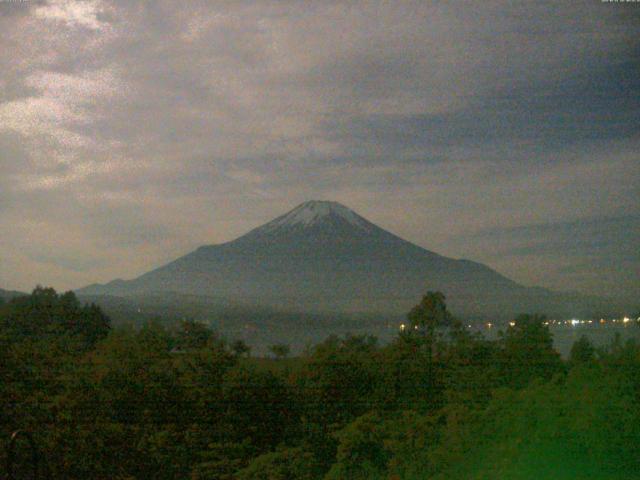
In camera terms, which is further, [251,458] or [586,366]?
[251,458]

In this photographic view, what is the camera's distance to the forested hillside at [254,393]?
12.6 feet

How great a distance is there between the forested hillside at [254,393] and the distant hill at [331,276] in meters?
1.30

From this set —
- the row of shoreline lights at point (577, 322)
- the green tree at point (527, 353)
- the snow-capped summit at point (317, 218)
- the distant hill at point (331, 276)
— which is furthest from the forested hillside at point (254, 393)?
the snow-capped summit at point (317, 218)

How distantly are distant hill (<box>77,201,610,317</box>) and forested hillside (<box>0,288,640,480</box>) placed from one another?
130 cm

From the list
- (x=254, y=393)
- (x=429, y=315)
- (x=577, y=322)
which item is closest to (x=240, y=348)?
(x=254, y=393)

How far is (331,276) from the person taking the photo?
1509 centimetres

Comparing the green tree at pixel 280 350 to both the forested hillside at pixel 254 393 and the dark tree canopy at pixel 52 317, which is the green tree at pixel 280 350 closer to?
the forested hillside at pixel 254 393

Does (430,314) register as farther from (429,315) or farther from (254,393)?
(254,393)

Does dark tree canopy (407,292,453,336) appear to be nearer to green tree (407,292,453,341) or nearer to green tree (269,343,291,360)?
green tree (407,292,453,341)

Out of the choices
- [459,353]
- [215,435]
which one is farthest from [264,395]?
[459,353]

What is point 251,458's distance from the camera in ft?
16.4

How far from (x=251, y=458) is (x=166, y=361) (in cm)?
142

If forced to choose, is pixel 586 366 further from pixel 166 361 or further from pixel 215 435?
pixel 166 361

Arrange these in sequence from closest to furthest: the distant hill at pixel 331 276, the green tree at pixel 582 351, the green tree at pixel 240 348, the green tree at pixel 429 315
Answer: the green tree at pixel 582 351 < the green tree at pixel 429 315 < the green tree at pixel 240 348 < the distant hill at pixel 331 276
